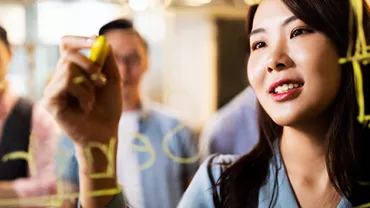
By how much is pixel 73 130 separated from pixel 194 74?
19 cm

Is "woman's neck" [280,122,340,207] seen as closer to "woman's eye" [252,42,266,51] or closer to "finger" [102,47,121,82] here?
"woman's eye" [252,42,266,51]

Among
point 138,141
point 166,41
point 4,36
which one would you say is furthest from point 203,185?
point 4,36

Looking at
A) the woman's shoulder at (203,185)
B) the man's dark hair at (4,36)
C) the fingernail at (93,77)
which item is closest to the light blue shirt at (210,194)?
the woman's shoulder at (203,185)

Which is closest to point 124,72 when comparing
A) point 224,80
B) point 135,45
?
point 135,45

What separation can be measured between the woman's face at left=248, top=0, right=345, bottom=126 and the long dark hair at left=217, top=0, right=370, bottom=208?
0.02 metres

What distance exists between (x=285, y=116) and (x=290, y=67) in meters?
0.07

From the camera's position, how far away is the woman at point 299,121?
0.74m

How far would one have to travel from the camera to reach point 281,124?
0.77 meters

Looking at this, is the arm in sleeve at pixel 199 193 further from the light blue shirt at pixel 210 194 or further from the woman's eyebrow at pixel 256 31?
the woman's eyebrow at pixel 256 31

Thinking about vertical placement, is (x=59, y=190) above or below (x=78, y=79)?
below

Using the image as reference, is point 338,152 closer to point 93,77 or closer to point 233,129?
point 233,129

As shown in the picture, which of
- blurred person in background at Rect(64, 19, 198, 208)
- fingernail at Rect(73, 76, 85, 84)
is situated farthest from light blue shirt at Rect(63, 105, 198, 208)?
fingernail at Rect(73, 76, 85, 84)

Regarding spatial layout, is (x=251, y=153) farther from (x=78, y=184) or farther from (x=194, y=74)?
(x=78, y=184)

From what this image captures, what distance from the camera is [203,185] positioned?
77 centimetres
